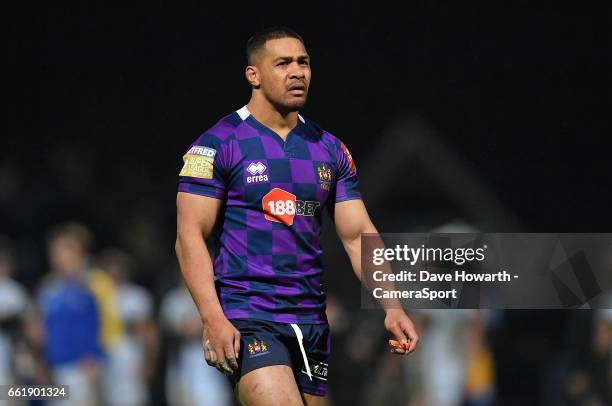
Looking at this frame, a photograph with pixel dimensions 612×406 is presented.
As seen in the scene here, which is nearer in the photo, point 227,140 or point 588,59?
point 227,140

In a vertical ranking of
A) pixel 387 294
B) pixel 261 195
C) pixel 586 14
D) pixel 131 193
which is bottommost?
pixel 387 294

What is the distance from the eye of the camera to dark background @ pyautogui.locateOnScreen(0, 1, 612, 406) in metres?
9.79

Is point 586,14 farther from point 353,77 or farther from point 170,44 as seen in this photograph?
point 170,44

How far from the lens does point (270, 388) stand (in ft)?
14.5

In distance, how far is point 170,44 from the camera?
32.3 feet

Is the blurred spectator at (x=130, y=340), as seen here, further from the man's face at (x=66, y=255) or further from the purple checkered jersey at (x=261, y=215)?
the purple checkered jersey at (x=261, y=215)

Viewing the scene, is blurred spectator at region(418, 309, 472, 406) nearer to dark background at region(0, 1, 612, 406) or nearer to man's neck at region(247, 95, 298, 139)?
dark background at region(0, 1, 612, 406)

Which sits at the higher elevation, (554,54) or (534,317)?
(554,54)

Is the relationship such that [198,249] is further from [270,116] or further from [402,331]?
[402,331]

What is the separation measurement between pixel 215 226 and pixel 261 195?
247mm

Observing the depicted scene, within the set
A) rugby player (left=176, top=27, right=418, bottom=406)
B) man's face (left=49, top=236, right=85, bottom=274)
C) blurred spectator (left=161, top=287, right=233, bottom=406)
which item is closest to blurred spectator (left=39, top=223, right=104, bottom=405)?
man's face (left=49, top=236, right=85, bottom=274)

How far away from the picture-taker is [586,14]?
9.88 metres

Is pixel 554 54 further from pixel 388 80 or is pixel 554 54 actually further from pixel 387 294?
pixel 387 294

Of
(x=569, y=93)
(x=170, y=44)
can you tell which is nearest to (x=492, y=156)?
(x=569, y=93)
